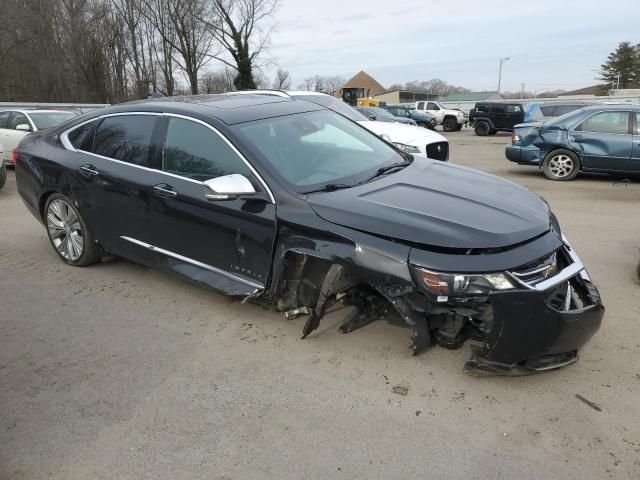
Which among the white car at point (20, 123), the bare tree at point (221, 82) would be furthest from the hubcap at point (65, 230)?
the bare tree at point (221, 82)

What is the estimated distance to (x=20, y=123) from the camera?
38.8ft

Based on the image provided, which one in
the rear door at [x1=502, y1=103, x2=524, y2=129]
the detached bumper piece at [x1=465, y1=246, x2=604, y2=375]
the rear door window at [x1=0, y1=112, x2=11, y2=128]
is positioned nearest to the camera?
the detached bumper piece at [x1=465, y1=246, x2=604, y2=375]

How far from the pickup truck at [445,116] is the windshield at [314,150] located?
29.4 m

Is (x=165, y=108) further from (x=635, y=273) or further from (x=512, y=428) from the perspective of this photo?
(x=635, y=273)

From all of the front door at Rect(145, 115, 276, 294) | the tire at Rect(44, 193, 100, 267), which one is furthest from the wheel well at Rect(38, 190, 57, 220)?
the front door at Rect(145, 115, 276, 294)

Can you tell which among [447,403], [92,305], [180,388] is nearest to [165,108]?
[92,305]

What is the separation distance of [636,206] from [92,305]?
7795mm

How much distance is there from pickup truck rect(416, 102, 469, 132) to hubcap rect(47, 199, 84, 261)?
30070 millimetres

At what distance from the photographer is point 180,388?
300 cm

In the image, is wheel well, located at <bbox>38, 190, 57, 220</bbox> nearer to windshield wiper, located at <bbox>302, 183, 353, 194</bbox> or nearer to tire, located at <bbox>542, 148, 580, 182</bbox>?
windshield wiper, located at <bbox>302, 183, 353, 194</bbox>

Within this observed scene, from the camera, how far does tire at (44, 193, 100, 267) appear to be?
4715 mm

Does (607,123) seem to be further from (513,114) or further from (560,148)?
(513,114)

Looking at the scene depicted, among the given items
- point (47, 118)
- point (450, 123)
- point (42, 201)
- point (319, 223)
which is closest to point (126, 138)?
point (42, 201)

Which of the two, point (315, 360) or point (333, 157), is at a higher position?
point (333, 157)
